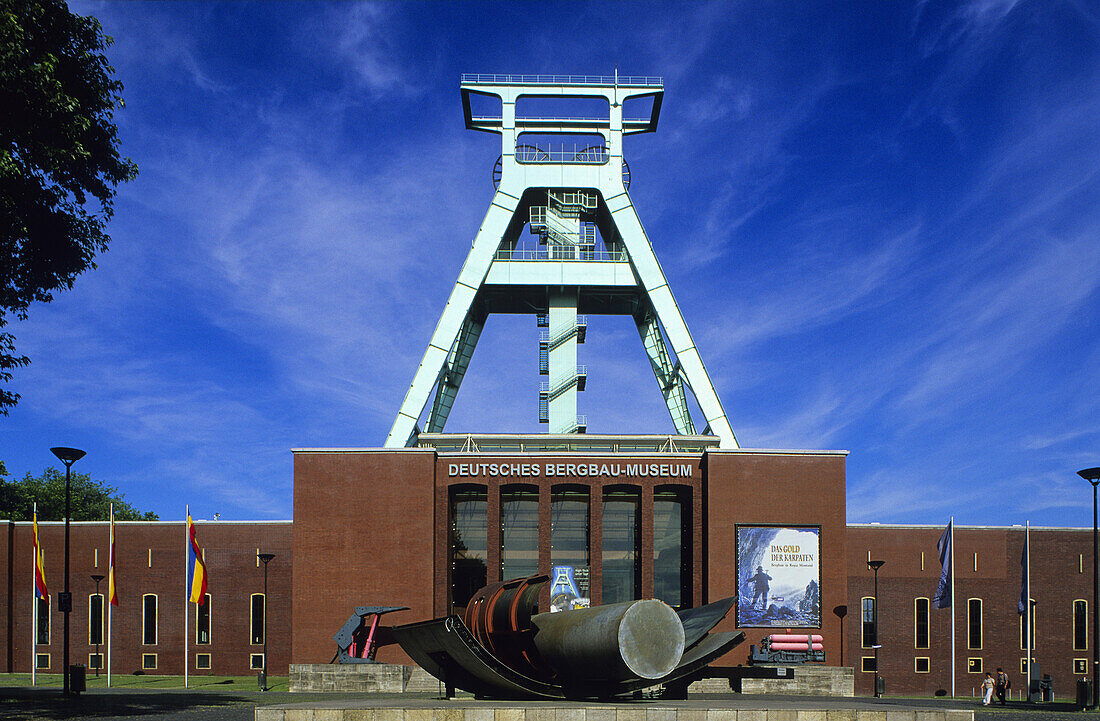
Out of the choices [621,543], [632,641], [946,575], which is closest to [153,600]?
[621,543]

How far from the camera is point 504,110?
47250 millimetres

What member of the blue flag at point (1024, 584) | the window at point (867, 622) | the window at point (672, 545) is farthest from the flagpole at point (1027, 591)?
the window at point (672, 545)

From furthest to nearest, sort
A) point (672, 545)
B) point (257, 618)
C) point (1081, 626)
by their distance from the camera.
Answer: point (257, 618) → point (1081, 626) → point (672, 545)

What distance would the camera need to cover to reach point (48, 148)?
2528cm

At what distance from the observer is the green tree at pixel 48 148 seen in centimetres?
2445

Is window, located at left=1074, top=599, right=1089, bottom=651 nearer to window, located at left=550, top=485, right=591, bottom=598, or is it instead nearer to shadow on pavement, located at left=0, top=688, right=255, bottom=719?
window, located at left=550, top=485, right=591, bottom=598

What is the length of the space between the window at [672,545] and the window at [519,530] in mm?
4939

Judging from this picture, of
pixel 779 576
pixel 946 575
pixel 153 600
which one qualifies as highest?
pixel 779 576

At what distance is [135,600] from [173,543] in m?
3.15

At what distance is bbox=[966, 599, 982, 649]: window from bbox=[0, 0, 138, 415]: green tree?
129 feet

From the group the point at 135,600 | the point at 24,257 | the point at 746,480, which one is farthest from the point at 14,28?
the point at 135,600

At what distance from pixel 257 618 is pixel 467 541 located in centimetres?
1336

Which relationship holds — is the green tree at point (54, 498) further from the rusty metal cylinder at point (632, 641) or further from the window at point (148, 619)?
the rusty metal cylinder at point (632, 641)

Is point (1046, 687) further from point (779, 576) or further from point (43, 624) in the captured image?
point (43, 624)
